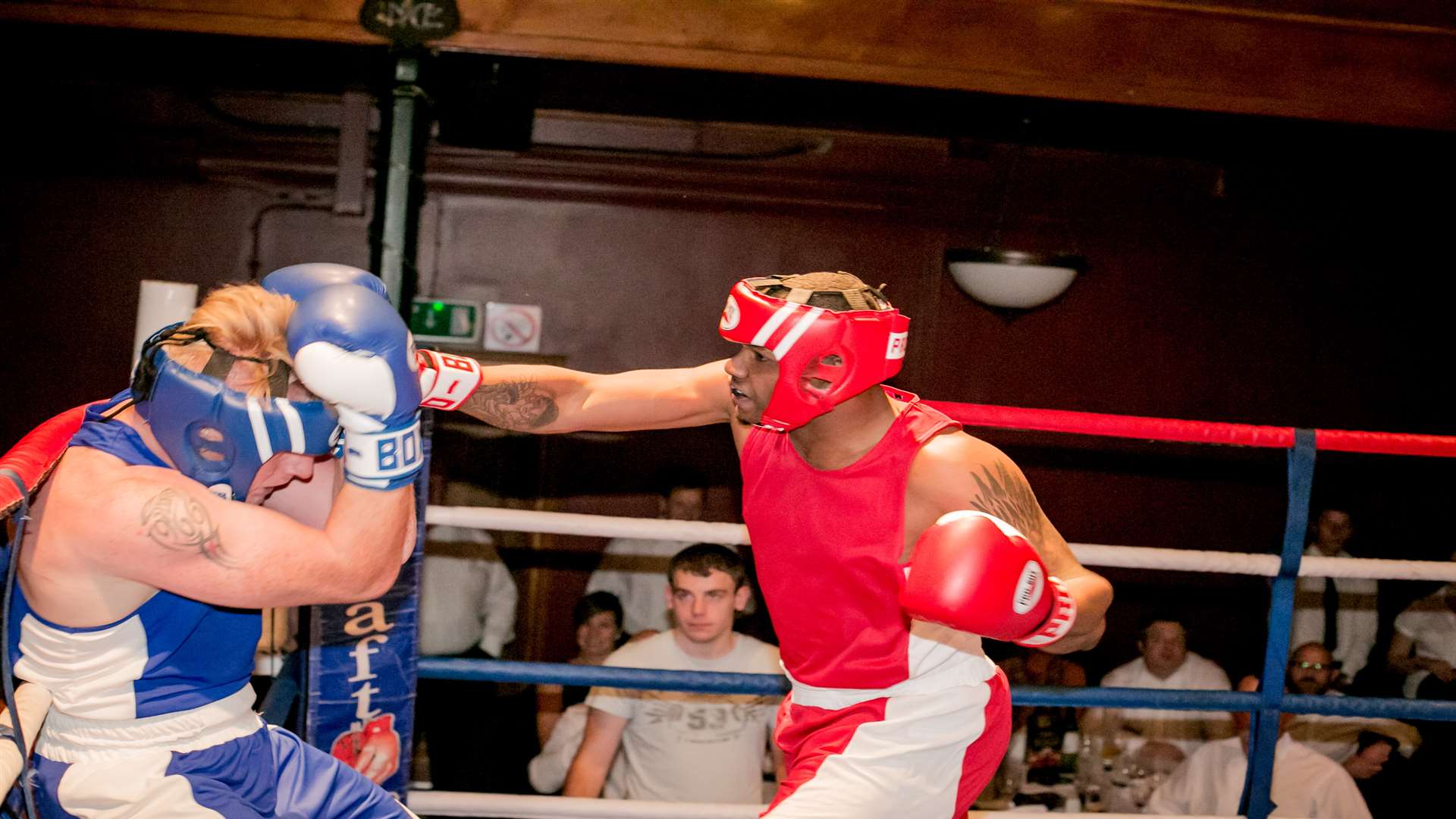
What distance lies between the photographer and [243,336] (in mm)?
1574

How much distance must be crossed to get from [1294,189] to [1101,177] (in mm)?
1007

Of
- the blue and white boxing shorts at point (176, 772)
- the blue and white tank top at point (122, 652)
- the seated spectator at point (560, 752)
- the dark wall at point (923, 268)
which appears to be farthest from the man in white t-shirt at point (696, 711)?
the dark wall at point (923, 268)

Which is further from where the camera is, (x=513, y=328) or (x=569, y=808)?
(x=513, y=328)

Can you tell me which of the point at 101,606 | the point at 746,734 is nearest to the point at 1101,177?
the point at 746,734

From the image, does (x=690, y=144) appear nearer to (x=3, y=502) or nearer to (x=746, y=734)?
(x=746, y=734)

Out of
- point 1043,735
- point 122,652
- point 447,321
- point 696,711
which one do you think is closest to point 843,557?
point 122,652

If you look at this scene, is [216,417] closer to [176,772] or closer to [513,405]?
[176,772]

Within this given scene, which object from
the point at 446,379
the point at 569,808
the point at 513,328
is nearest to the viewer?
the point at 446,379

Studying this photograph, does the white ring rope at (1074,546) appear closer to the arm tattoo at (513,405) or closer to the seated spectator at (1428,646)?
the arm tattoo at (513,405)

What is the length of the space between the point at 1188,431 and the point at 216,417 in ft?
6.05

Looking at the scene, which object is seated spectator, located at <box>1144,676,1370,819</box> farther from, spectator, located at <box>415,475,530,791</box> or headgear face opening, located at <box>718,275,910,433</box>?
spectator, located at <box>415,475,530,791</box>

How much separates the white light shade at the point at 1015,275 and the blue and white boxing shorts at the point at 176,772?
3.95m

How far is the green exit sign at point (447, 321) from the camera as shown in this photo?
5461 mm

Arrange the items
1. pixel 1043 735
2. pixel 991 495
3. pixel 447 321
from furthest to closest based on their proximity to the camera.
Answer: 1. pixel 447 321
2. pixel 1043 735
3. pixel 991 495
